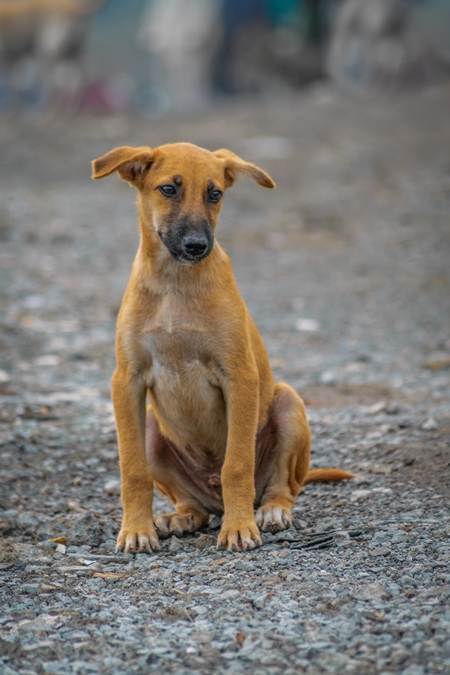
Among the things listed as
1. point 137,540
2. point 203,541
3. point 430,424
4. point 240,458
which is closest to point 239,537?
point 203,541

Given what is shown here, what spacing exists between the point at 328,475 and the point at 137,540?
4.98 feet

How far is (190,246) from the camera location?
4.98 meters

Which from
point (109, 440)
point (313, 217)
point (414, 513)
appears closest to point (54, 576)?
point (414, 513)

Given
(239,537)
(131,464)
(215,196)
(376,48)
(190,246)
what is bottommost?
(239,537)

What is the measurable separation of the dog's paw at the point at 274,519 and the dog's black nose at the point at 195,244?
1.45 metres

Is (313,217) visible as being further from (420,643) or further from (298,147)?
(420,643)

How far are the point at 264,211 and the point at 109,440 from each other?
27.9 feet

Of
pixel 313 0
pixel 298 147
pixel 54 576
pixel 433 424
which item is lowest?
pixel 54 576

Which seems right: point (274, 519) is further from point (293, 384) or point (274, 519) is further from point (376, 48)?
point (376, 48)

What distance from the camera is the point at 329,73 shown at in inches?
1051

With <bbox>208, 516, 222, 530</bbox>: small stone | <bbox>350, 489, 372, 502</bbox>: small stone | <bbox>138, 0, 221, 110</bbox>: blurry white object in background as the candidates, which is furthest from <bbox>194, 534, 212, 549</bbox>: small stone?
<bbox>138, 0, 221, 110</bbox>: blurry white object in background

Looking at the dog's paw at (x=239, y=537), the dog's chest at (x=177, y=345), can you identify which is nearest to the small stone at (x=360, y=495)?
the dog's paw at (x=239, y=537)

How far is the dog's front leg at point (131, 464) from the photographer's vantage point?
16.4 feet

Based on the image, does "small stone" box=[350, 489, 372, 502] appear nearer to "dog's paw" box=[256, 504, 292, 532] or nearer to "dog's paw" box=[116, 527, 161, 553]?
"dog's paw" box=[256, 504, 292, 532]
